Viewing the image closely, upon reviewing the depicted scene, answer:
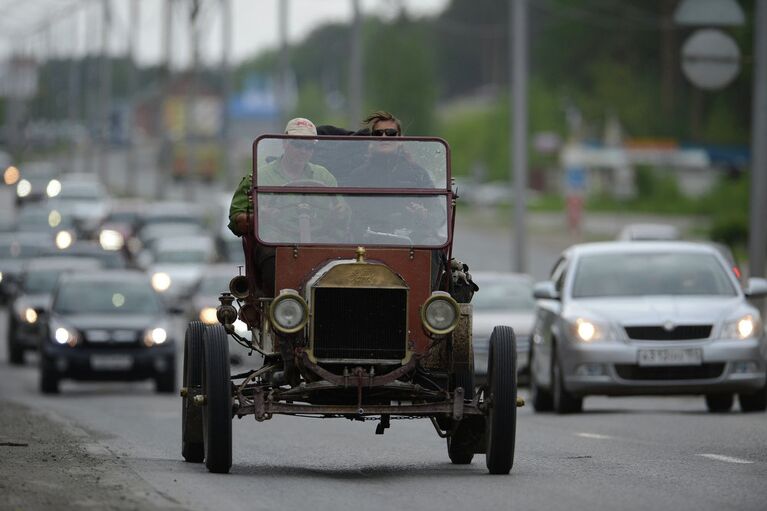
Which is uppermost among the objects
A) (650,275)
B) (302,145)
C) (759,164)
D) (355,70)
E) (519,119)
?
(355,70)

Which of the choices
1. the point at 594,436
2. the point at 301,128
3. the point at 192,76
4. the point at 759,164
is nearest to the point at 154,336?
the point at 759,164

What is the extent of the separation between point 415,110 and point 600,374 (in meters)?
110

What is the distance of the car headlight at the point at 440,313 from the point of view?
12.5 metres

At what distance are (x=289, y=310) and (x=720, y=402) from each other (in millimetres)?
9619

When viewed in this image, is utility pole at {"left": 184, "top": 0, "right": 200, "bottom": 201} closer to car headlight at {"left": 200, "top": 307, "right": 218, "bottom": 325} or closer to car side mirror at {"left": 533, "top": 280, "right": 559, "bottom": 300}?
car headlight at {"left": 200, "top": 307, "right": 218, "bottom": 325}

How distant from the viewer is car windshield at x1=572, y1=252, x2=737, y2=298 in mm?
20703

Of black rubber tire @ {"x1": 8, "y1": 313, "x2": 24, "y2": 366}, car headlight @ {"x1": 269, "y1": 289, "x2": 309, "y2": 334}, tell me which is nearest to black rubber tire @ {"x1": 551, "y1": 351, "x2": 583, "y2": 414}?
car headlight @ {"x1": 269, "y1": 289, "x2": 309, "y2": 334}

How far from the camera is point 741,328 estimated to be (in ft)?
65.3

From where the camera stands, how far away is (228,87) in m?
82.0

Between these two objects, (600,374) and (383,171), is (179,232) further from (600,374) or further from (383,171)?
(383,171)

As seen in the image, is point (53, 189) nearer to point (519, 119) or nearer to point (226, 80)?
point (226, 80)

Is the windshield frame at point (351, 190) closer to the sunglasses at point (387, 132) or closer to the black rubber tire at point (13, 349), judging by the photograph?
the sunglasses at point (387, 132)

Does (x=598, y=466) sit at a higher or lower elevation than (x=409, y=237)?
lower

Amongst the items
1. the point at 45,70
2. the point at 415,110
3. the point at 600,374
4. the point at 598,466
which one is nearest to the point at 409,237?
the point at 598,466
